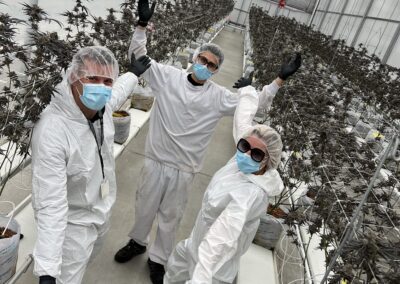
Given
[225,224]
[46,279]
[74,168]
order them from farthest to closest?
1. [74,168]
2. [225,224]
3. [46,279]

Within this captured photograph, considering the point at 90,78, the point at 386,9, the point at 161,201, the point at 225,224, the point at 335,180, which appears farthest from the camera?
the point at 386,9

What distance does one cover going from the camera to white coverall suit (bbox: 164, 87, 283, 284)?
1.49 metres

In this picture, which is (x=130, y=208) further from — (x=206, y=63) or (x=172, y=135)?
(x=206, y=63)

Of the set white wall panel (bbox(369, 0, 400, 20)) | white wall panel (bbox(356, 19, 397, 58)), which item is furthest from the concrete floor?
white wall panel (bbox(369, 0, 400, 20))

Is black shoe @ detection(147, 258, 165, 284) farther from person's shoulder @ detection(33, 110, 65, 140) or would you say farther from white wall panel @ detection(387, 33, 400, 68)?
white wall panel @ detection(387, 33, 400, 68)

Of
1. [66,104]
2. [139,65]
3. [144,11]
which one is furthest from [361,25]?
[66,104]

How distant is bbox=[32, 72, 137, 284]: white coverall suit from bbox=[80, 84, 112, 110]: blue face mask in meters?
0.06

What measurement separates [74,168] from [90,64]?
541 millimetres

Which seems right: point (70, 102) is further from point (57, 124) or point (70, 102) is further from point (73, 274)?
point (73, 274)

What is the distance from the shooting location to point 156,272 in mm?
2770

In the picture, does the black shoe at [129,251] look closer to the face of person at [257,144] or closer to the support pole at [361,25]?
the face of person at [257,144]

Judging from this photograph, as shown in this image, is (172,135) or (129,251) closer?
(172,135)

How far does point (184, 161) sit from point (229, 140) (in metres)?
3.52

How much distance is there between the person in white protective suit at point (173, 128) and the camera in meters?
2.56
